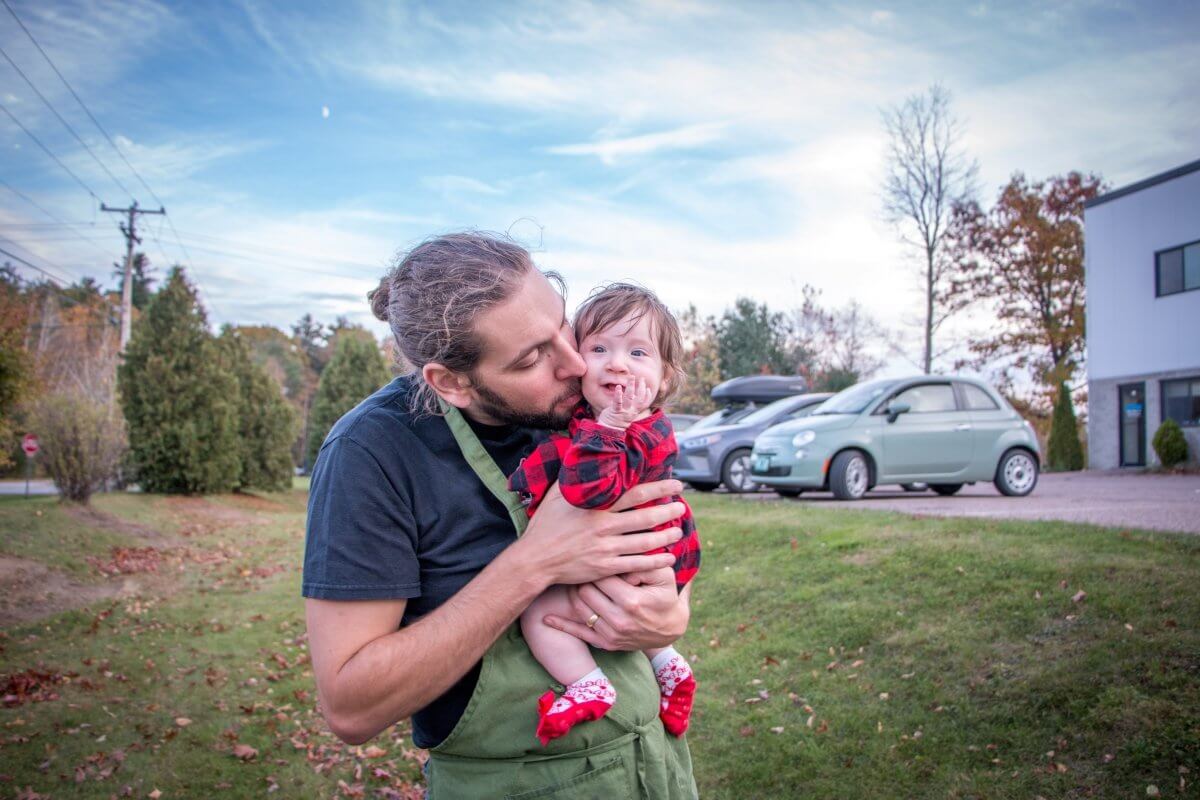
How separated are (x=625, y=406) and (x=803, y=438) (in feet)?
30.2

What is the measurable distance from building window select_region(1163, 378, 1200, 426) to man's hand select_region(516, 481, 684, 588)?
22.5 metres

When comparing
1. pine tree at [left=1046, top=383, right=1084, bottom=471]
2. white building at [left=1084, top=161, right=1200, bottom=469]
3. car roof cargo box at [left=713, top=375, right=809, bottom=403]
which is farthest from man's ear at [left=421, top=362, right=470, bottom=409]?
pine tree at [left=1046, top=383, right=1084, bottom=471]

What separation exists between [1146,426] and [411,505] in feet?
78.5

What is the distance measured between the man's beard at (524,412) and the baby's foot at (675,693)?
28.4 inches

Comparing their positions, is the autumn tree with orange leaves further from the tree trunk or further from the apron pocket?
the apron pocket

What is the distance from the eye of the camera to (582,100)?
899cm

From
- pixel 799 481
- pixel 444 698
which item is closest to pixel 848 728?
pixel 444 698

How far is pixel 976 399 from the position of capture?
11.4 meters

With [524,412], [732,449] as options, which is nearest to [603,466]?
[524,412]

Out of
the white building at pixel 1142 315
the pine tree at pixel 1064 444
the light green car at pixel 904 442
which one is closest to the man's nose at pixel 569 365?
the light green car at pixel 904 442

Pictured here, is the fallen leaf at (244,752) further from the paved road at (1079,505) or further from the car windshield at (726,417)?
the car windshield at (726,417)

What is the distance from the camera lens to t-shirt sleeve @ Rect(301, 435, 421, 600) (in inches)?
63.4

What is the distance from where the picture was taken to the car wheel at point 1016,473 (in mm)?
11320

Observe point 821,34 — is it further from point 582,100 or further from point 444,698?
point 444,698
